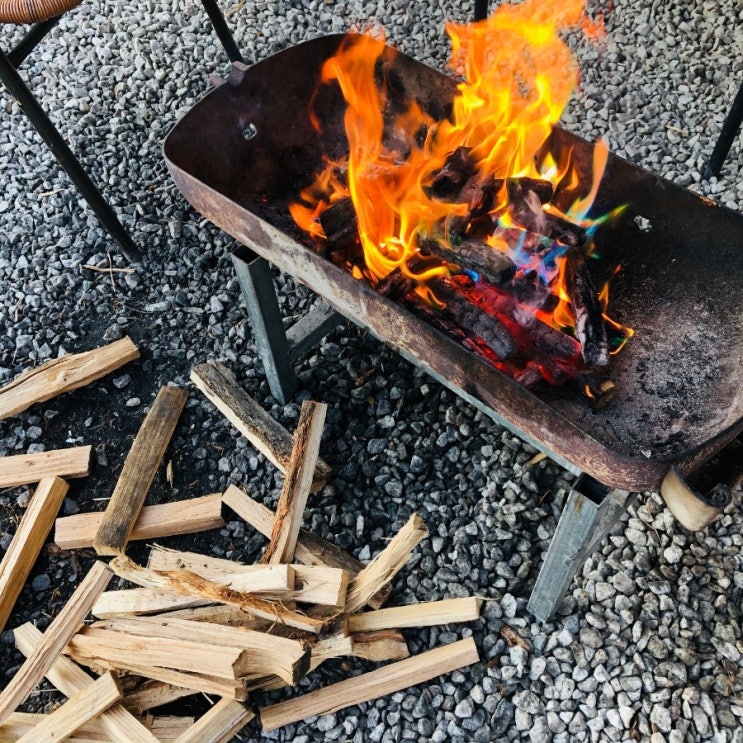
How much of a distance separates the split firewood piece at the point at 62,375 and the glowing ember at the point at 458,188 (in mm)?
1070

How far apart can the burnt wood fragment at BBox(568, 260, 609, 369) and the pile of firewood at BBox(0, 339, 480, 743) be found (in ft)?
2.15

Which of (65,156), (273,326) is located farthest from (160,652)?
(65,156)

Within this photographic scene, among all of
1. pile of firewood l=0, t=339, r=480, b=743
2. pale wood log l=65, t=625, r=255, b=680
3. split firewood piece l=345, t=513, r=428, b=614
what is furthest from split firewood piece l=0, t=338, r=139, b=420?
split firewood piece l=345, t=513, r=428, b=614

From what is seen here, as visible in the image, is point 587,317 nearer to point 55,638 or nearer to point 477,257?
point 477,257

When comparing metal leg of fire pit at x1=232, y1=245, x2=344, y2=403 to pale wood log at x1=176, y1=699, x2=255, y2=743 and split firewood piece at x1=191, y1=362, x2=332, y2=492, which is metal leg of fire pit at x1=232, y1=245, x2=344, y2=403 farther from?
pale wood log at x1=176, y1=699, x2=255, y2=743

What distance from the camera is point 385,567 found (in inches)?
85.7

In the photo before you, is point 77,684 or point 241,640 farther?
point 77,684

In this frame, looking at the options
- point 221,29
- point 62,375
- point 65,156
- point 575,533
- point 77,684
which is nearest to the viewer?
point 575,533

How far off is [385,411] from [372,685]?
3.32ft

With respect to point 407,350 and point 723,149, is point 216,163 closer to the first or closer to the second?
point 407,350

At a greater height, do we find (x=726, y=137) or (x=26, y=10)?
(x=26, y=10)

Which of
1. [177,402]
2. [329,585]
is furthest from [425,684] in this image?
[177,402]

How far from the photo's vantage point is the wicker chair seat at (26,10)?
8.88 feet

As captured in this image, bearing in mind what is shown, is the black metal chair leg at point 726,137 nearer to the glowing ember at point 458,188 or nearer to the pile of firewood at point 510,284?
the glowing ember at point 458,188
